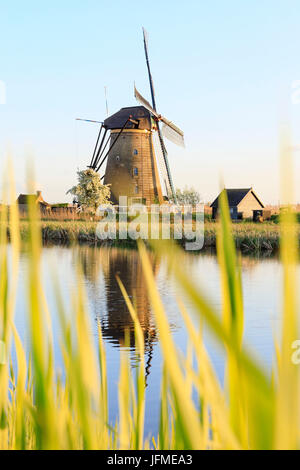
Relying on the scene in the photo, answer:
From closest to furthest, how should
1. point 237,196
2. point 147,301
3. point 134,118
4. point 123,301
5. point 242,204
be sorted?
1. point 123,301
2. point 147,301
3. point 134,118
4. point 242,204
5. point 237,196

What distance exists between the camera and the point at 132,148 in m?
36.7

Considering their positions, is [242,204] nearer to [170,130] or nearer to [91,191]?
[170,130]

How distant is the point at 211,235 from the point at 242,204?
22.6 m

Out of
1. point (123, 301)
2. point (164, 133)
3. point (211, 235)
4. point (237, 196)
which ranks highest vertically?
point (164, 133)

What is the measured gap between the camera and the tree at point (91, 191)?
37.7 meters

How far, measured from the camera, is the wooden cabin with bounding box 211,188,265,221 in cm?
4388

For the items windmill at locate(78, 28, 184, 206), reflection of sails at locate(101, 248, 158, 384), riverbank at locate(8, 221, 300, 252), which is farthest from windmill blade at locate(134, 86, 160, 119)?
reflection of sails at locate(101, 248, 158, 384)

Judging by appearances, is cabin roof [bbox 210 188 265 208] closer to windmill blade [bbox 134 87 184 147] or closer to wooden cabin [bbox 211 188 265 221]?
wooden cabin [bbox 211 188 265 221]

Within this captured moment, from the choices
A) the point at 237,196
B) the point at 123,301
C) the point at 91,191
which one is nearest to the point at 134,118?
the point at 91,191

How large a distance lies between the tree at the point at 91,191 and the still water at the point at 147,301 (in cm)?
1517

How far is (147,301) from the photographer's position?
1252 cm
